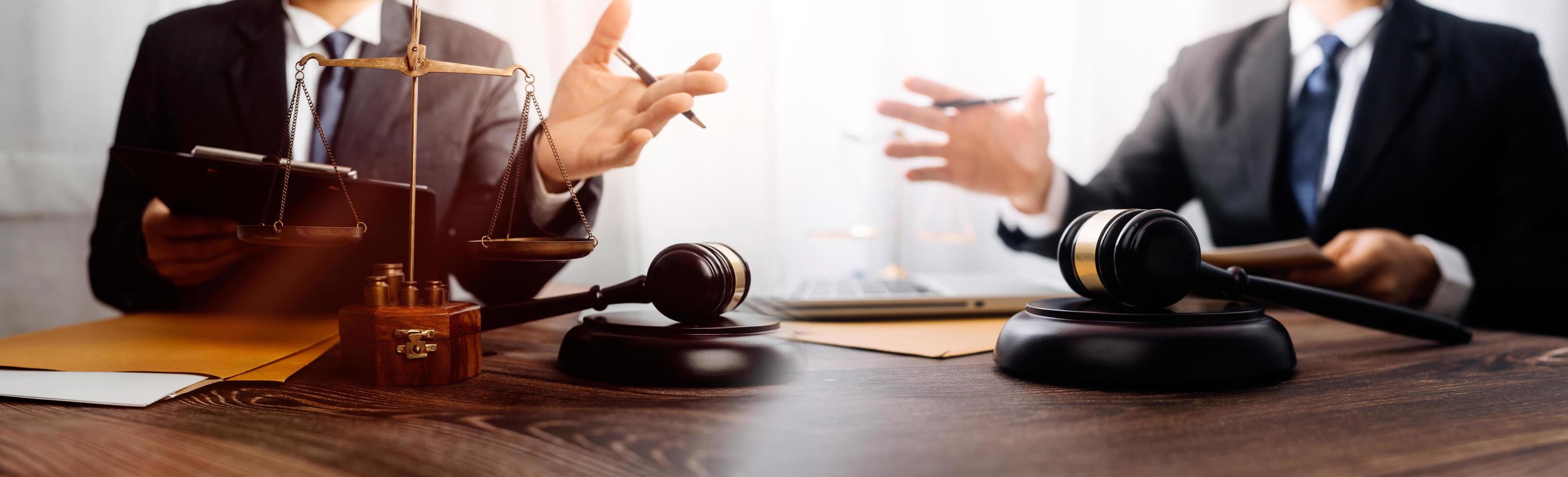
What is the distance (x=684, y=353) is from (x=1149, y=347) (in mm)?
323

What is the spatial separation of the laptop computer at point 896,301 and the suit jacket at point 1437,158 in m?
0.62

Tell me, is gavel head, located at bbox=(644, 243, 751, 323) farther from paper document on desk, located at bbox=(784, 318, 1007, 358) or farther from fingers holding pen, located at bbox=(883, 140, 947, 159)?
fingers holding pen, located at bbox=(883, 140, 947, 159)

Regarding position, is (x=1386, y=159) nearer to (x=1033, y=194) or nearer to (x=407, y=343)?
(x=1033, y=194)

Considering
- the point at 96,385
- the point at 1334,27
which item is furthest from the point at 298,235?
the point at 1334,27

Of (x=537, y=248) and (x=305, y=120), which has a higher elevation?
(x=305, y=120)

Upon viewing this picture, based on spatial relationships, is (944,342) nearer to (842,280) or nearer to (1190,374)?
(1190,374)

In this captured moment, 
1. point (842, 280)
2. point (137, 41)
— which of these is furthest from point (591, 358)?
point (137, 41)

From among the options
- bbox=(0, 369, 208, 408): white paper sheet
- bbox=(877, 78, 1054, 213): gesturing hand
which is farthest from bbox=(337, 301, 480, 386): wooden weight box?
bbox=(877, 78, 1054, 213): gesturing hand

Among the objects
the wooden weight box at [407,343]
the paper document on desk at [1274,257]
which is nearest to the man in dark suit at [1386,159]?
the paper document on desk at [1274,257]

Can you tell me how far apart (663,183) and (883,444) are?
1.89ft

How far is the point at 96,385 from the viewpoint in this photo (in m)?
0.55

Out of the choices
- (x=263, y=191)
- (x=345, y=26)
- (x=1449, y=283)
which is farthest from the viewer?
(x=1449, y=283)

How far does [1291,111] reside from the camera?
1.79 metres

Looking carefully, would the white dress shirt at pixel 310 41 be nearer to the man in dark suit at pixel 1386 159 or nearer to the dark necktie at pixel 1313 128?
the man in dark suit at pixel 1386 159
